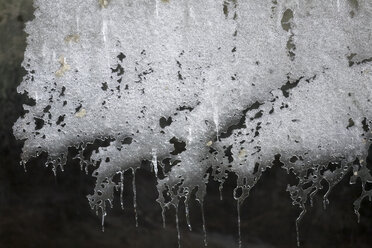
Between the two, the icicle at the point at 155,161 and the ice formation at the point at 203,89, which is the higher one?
the ice formation at the point at 203,89

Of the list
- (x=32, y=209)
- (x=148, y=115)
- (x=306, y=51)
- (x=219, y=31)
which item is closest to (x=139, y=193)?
(x=148, y=115)

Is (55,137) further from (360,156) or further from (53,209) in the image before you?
(360,156)

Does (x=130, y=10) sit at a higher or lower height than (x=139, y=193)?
higher

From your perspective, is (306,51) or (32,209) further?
(32,209)

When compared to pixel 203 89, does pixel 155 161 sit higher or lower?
lower

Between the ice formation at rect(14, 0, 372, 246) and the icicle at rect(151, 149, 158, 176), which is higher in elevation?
the ice formation at rect(14, 0, 372, 246)

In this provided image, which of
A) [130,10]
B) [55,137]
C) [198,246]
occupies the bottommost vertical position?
[198,246]

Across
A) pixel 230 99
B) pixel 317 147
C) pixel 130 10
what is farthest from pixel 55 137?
pixel 317 147

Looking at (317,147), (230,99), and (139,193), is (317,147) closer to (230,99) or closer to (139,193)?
(230,99)
